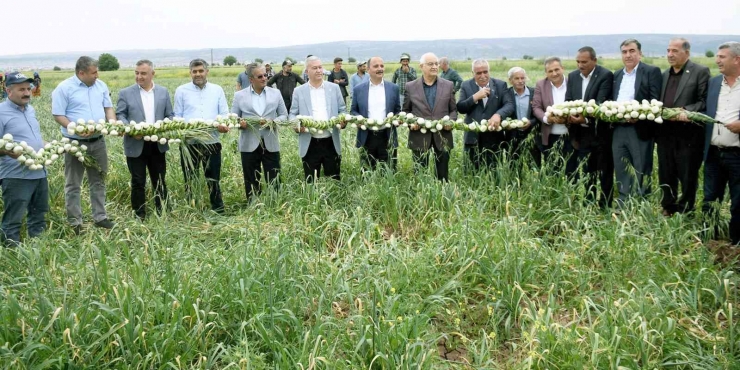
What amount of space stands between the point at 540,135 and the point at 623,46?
1.38 meters

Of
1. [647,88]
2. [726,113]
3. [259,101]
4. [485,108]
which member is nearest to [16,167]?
[259,101]

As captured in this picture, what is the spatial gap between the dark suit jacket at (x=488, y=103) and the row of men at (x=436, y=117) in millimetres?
13

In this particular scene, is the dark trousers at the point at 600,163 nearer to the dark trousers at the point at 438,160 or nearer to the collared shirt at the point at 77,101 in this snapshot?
the dark trousers at the point at 438,160

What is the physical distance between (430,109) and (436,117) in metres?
0.12

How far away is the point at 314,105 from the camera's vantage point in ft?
23.7

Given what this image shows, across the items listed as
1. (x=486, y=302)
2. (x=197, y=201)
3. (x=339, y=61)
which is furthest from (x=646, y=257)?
(x=339, y=61)

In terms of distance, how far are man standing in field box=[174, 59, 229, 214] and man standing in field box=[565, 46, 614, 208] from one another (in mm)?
3970

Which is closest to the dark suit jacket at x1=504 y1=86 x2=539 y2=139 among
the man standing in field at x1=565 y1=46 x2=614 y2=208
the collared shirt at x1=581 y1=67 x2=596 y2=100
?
the man standing in field at x1=565 y1=46 x2=614 y2=208

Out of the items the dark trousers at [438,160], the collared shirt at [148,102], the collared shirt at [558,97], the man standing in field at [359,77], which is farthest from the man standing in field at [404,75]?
the collared shirt at [148,102]

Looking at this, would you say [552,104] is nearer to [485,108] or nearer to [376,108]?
[485,108]

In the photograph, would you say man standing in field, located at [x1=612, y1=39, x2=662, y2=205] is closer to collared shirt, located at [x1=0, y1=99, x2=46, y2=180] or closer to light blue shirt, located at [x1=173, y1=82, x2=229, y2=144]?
light blue shirt, located at [x1=173, y1=82, x2=229, y2=144]

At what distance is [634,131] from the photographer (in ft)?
21.1

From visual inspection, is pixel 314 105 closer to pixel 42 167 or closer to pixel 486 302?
pixel 42 167

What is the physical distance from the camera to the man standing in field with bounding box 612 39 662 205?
6.42 meters
